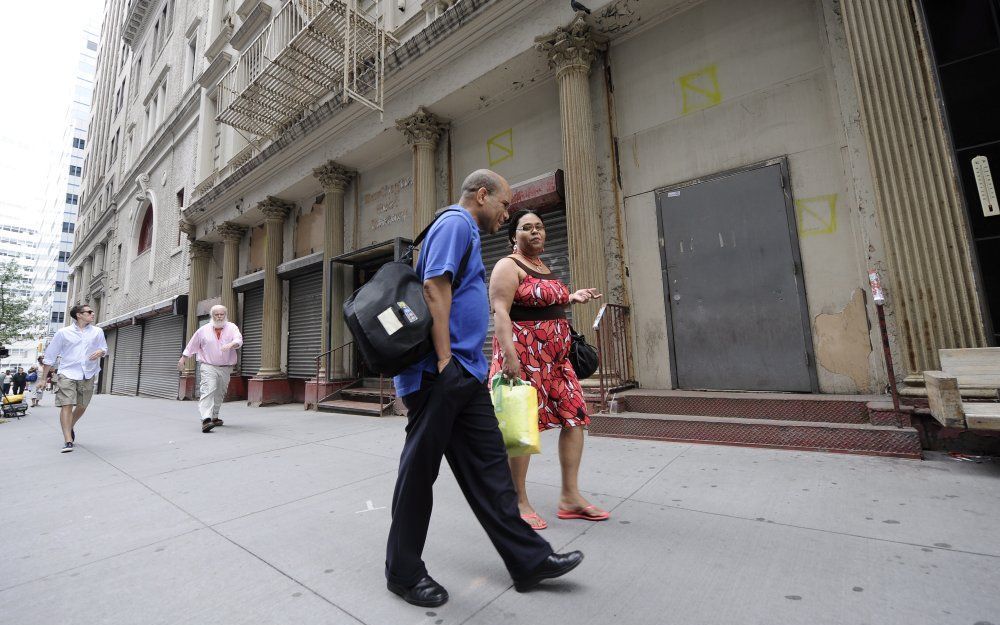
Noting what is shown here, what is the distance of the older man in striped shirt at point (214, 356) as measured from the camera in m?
6.74

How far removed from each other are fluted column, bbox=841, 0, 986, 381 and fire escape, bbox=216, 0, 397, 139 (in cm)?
732

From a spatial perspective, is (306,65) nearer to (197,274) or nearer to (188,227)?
(188,227)

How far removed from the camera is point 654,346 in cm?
593

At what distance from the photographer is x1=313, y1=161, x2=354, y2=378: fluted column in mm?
9914

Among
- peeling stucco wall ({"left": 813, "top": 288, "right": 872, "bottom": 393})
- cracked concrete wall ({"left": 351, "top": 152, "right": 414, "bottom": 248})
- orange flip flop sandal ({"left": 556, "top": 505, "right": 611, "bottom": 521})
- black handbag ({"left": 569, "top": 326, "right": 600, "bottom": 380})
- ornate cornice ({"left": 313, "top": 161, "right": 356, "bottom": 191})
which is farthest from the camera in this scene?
ornate cornice ({"left": 313, "top": 161, "right": 356, "bottom": 191})

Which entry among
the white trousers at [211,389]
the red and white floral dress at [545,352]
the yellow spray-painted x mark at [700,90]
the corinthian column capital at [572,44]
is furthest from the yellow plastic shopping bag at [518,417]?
the white trousers at [211,389]

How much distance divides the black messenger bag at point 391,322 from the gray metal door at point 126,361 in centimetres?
2275

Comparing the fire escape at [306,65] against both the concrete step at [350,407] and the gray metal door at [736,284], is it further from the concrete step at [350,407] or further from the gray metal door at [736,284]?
the gray metal door at [736,284]

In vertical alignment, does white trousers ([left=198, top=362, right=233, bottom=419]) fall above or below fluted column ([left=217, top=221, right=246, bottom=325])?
below

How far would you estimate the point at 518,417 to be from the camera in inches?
82.5

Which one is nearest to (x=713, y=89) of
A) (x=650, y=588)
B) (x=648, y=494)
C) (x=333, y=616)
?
(x=648, y=494)

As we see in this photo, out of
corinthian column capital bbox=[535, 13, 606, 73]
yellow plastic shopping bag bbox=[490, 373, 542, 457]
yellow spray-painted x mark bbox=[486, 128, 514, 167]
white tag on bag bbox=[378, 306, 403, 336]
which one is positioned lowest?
yellow plastic shopping bag bbox=[490, 373, 542, 457]

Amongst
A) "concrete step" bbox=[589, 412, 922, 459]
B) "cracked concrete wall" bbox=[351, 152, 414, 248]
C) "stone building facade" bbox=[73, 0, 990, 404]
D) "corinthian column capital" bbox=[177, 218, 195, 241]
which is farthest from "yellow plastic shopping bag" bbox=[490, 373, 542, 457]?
"corinthian column capital" bbox=[177, 218, 195, 241]

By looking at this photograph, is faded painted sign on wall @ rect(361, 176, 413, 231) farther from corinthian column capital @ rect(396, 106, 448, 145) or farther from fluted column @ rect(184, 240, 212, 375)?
fluted column @ rect(184, 240, 212, 375)
